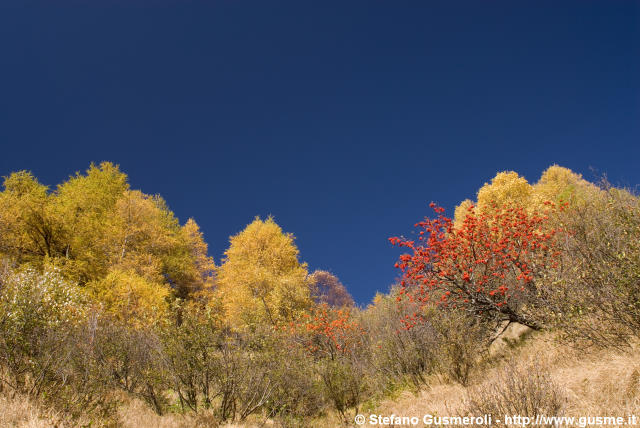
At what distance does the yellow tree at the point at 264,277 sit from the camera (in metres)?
19.9

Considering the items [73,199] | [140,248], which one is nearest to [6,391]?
[140,248]

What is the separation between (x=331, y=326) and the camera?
48.7 ft

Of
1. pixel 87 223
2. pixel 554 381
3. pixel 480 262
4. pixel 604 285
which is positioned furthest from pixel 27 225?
pixel 604 285

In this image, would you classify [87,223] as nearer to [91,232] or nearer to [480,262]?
[91,232]

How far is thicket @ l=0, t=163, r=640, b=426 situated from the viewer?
6305 mm

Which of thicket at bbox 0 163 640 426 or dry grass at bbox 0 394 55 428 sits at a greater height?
thicket at bbox 0 163 640 426

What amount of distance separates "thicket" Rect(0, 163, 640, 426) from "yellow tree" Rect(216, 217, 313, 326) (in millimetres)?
1467

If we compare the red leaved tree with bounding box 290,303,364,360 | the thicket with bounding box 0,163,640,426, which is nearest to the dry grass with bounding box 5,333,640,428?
the thicket with bounding box 0,163,640,426

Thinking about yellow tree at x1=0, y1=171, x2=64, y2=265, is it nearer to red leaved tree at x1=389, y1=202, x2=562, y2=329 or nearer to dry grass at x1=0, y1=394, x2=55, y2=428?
dry grass at x1=0, y1=394, x2=55, y2=428

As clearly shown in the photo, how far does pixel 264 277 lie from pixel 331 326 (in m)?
8.77

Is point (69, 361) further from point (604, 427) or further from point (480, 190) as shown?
point (480, 190)

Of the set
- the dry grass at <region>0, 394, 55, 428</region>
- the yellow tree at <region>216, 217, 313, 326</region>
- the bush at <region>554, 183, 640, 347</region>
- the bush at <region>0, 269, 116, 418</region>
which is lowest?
the dry grass at <region>0, 394, 55, 428</region>

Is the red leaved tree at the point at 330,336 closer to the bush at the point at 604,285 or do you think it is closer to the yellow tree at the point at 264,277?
the yellow tree at the point at 264,277

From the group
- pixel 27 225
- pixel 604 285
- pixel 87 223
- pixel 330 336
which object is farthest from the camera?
pixel 87 223
